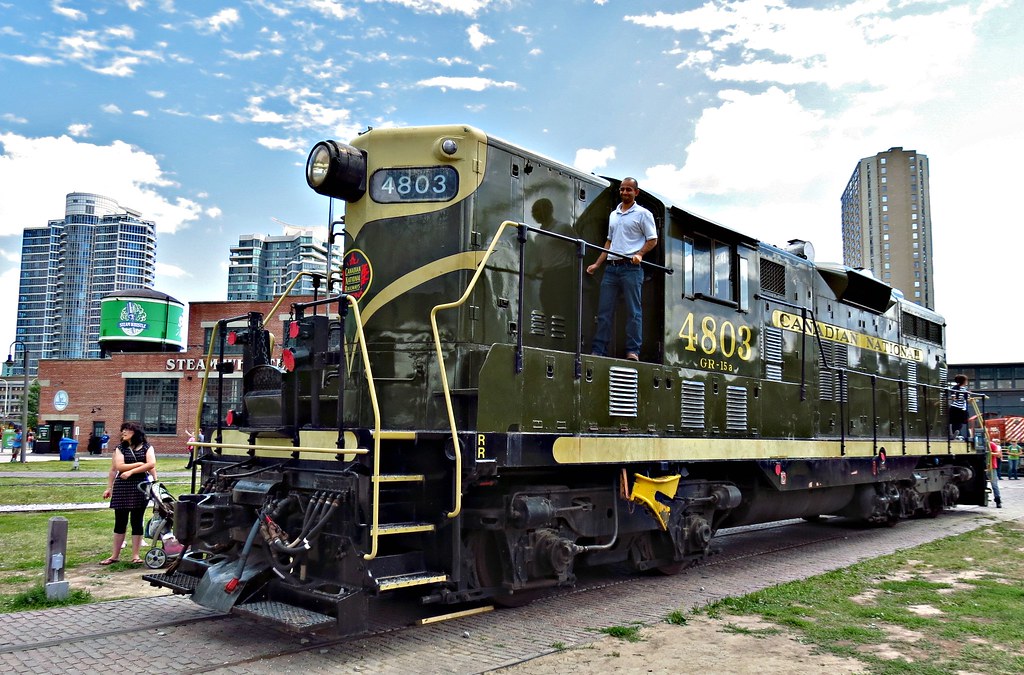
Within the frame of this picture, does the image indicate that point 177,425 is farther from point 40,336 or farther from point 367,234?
point 40,336

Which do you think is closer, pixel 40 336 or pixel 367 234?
pixel 367 234

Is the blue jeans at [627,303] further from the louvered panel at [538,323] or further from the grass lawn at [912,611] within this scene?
the grass lawn at [912,611]

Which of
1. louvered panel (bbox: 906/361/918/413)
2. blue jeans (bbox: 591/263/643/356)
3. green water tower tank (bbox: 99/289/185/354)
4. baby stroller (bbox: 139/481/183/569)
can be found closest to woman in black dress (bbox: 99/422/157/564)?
baby stroller (bbox: 139/481/183/569)

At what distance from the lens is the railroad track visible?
4.68 metres

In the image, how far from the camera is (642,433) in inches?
259

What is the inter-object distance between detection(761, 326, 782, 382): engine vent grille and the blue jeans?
2.65 meters

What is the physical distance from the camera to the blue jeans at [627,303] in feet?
21.8

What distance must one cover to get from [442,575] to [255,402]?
216cm

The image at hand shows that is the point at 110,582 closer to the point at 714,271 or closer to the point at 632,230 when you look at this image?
the point at 632,230

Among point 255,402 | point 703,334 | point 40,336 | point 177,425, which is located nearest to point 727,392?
point 703,334

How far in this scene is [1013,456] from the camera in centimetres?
2611

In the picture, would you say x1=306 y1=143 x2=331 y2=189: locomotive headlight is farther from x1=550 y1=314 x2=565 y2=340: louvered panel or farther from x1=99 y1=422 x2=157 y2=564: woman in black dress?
x1=99 y1=422 x2=157 y2=564: woman in black dress

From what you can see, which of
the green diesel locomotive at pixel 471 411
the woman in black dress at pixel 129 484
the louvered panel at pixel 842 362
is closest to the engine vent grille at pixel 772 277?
the green diesel locomotive at pixel 471 411

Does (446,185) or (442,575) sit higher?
(446,185)
